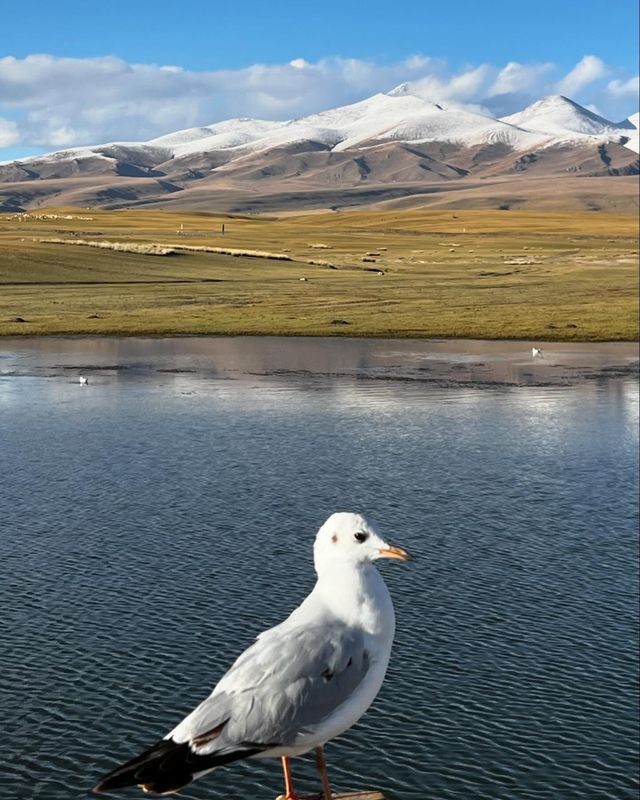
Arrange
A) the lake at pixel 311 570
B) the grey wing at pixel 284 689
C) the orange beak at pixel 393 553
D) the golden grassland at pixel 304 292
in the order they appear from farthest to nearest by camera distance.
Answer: the golden grassland at pixel 304 292
the lake at pixel 311 570
the grey wing at pixel 284 689
the orange beak at pixel 393 553

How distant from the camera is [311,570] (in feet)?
114

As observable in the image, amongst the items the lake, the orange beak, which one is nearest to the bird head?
the orange beak

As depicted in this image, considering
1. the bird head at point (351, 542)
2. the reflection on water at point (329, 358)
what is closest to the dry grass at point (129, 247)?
the reflection on water at point (329, 358)

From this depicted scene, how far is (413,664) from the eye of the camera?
1129 inches

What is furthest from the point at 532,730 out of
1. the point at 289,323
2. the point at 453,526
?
the point at 289,323

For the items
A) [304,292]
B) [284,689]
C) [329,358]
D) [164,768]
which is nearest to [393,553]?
[284,689]

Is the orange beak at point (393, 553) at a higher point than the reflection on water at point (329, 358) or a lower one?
higher

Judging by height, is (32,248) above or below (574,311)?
above

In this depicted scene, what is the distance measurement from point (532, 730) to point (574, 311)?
95585 mm

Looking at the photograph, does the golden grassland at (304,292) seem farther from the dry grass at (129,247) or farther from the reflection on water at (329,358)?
the reflection on water at (329,358)

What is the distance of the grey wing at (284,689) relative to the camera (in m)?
10.3

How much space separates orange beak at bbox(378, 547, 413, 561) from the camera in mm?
9648

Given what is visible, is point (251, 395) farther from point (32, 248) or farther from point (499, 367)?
A: point (32, 248)

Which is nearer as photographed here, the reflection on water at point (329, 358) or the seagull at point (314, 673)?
the seagull at point (314, 673)
